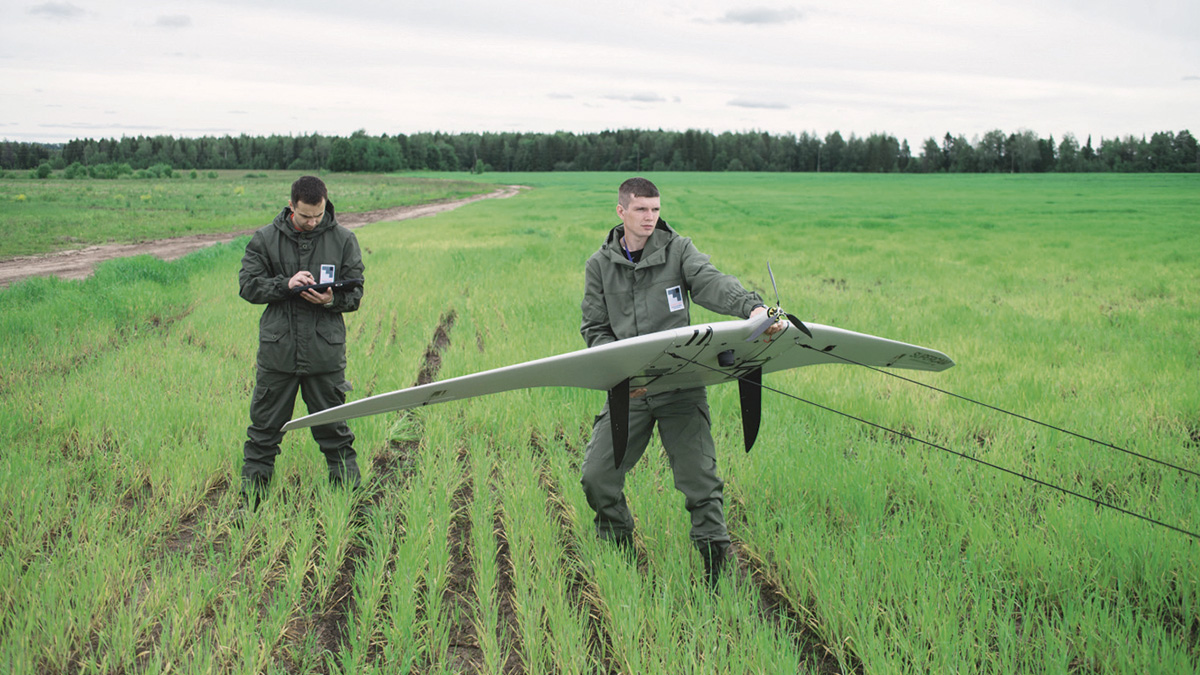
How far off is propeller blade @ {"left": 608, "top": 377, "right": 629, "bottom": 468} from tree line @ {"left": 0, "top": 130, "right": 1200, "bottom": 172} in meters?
92.1

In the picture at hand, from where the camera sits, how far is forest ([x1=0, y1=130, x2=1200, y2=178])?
103938 mm

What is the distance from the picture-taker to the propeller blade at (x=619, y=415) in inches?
131

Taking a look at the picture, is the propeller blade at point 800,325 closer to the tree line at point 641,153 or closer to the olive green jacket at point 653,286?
the olive green jacket at point 653,286

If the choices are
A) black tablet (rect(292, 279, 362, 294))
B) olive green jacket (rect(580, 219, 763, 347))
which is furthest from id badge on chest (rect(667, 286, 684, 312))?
black tablet (rect(292, 279, 362, 294))

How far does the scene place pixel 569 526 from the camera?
4340 millimetres

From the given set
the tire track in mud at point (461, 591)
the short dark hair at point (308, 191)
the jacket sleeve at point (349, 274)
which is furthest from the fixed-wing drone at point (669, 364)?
the short dark hair at point (308, 191)

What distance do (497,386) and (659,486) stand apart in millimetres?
1954

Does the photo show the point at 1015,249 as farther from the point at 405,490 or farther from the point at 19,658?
the point at 19,658

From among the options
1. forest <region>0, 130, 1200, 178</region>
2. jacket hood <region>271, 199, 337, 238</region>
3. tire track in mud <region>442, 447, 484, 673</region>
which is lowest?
tire track in mud <region>442, 447, 484, 673</region>

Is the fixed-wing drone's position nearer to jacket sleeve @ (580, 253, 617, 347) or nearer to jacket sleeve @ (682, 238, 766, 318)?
jacket sleeve @ (682, 238, 766, 318)

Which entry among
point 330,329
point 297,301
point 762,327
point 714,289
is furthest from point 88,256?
point 762,327

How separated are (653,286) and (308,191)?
220 cm

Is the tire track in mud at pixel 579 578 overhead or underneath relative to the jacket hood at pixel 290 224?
underneath

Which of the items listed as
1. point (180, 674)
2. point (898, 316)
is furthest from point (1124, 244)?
Answer: point (180, 674)
